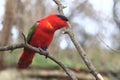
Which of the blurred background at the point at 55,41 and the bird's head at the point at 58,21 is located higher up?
the bird's head at the point at 58,21

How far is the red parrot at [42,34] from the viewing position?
2.33 m

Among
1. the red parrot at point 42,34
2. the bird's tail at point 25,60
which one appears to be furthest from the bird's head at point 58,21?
the bird's tail at point 25,60

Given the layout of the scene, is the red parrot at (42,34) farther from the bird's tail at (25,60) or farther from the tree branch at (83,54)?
the tree branch at (83,54)

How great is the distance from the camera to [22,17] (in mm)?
5328

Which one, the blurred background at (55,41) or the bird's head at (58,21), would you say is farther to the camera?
the blurred background at (55,41)

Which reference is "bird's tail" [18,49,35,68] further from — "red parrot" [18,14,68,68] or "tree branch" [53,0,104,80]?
"tree branch" [53,0,104,80]

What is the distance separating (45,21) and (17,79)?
368 centimetres

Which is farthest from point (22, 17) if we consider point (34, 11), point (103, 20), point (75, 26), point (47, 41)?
point (47, 41)

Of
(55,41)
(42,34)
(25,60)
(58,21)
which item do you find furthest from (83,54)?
(55,41)

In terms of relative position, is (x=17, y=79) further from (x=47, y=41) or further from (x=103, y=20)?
(x=47, y=41)

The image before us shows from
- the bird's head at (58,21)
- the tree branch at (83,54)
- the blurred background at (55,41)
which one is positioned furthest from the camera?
the blurred background at (55,41)

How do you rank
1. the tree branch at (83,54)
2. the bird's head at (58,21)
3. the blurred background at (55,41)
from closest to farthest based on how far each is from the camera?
the tree branch at (83,54) → the bird's head at (58,21) → the blurred background at (55,41)

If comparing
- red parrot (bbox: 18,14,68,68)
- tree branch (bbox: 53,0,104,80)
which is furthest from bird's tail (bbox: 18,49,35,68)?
tree branch (bbox: 53,0,104,80)

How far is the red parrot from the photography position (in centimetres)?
233
